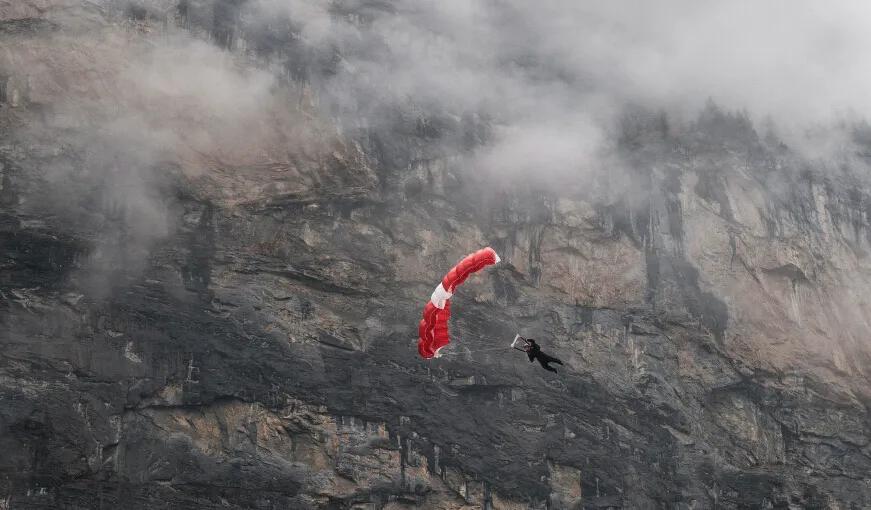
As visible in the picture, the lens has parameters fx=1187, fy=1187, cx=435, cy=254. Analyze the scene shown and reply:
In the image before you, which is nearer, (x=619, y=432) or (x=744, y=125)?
(x=619, y=432)

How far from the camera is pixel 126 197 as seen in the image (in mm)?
53281

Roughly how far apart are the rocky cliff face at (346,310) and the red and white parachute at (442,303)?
10.6m

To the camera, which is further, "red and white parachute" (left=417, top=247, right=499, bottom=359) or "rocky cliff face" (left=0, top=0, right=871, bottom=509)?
"rocky cliff face" (left=0, top=0, right=871, bottom=509)

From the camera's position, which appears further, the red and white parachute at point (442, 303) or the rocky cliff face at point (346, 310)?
the rocky cliff face at point (346, 310)

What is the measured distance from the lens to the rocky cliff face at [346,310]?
5066 cm

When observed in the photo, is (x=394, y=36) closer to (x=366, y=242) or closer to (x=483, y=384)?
(x=366, y=242)

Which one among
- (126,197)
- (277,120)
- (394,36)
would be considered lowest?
(126,197)

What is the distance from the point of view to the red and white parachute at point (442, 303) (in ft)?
137

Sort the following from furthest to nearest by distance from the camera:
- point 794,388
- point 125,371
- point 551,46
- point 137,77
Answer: point 551,46
point 794,388
point 137,77
point 125,371

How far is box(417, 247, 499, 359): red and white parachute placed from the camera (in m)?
41.9

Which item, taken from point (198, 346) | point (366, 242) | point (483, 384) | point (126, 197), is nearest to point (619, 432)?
point (483, 384)

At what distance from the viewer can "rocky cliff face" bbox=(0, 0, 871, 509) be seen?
5066 centimetres

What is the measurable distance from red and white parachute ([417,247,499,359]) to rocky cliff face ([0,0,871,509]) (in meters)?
10.6

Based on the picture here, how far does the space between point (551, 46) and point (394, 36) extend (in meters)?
9.25
